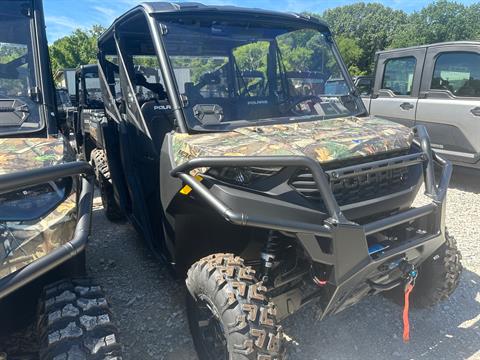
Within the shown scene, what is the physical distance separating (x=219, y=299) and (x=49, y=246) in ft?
3.08

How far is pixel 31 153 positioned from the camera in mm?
2350

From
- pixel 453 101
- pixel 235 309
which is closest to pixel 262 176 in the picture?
pixel 235 309

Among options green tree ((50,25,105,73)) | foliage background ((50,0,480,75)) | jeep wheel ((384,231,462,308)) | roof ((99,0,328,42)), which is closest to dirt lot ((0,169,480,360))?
jeep wheel ((384,231,462,308))

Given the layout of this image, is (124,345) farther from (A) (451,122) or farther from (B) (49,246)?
(A) (451,122)

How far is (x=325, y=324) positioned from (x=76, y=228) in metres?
2.15

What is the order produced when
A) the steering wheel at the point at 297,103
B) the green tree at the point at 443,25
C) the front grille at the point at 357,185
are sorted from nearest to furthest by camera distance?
the front grille at the point at 357,185 → the steering wheel at the point at 297,103 → the green tree at the point at 443,25

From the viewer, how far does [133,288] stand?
3.72m

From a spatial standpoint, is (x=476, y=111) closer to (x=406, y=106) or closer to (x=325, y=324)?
(x=406, y=106)

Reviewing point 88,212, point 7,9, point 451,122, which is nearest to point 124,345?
point 88,212

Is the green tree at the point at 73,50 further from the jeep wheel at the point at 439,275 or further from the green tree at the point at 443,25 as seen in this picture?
the jeep wheel at the point at 439,275

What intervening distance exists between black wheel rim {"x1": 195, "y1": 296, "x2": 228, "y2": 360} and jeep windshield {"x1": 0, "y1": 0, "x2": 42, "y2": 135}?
1645 mm

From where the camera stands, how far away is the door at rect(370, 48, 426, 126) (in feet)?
22.1

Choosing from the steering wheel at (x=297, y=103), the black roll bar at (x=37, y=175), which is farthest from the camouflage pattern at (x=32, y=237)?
the steering wheel at (x=297, y=103)

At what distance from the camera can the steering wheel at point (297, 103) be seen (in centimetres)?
328
